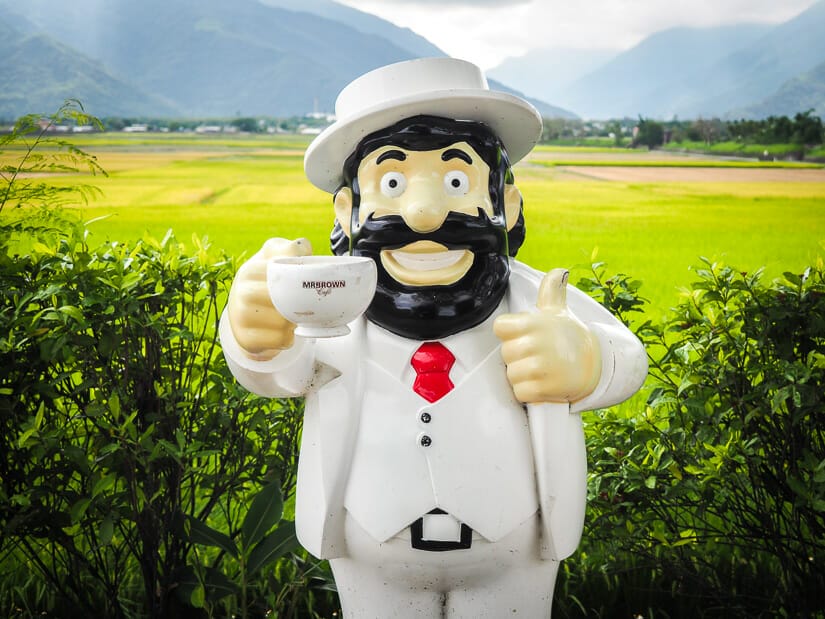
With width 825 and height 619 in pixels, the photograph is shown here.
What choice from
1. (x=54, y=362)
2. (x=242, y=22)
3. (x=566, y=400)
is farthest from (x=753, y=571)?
(x=242, y=22)

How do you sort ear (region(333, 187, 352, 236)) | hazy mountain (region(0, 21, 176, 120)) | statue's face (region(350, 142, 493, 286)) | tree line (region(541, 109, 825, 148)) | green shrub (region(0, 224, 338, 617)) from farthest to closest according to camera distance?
hazy mountain (region(0, 21, 176, 120)), tree line (region(541, 109, 825, 148)), green shrub (region(0, 224, 338, 617)), ear (region(333, 187, 352, 236)), statue's face (region(350, 142, 493, 286))

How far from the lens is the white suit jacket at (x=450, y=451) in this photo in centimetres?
166

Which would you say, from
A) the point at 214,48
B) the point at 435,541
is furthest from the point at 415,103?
the point at 214,48

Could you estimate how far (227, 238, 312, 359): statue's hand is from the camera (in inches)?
62.6

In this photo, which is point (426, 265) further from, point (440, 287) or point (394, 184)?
point (394, 184)

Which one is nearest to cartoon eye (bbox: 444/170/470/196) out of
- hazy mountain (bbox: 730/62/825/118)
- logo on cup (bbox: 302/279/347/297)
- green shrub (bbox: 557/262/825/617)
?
logo on cup (bbox: 302/279/347/297)

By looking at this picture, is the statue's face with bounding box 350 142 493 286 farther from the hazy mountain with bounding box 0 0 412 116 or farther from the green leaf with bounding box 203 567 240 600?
the hazy mountain with bounding box 0 0 412 116

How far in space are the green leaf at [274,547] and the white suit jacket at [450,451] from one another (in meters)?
0.37

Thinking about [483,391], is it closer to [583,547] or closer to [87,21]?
[583,547]

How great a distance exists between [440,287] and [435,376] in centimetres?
20

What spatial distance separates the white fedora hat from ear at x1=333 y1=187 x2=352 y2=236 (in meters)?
0.08

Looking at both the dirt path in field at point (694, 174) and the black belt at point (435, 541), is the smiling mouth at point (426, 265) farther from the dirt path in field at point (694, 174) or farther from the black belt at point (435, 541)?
the dirt path in field at point (694, 174)

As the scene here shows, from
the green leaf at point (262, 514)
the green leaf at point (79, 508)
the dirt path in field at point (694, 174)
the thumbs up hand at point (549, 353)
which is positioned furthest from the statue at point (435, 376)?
the dirt path in field at point (694, 174)

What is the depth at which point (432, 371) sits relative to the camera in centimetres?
171
